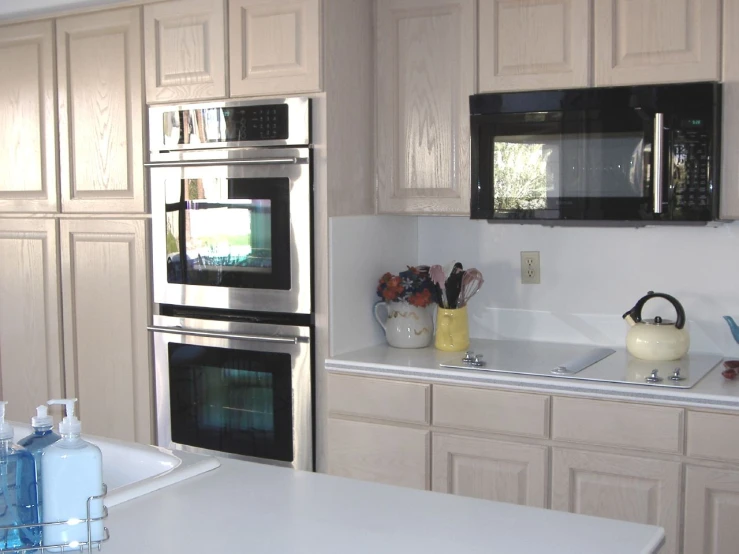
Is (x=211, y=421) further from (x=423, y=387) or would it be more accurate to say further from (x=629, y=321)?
(x=629, y=321)

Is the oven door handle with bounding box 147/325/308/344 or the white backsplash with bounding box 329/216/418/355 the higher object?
the white backsplash with bounding box 329/216/418/355

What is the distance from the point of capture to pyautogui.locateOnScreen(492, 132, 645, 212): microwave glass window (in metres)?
2.63

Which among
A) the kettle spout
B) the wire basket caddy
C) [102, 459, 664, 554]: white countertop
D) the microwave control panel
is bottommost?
[102, 459, 664, 554]: white countertop

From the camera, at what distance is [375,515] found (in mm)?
1425

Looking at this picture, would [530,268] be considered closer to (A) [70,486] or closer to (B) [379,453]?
(B) [379,453]

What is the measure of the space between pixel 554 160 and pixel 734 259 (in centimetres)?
69

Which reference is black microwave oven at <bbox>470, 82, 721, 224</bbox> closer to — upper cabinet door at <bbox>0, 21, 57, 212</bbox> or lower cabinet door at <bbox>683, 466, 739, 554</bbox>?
lower cabinet door at <bbox>683, 466, 739, 554</bbox>

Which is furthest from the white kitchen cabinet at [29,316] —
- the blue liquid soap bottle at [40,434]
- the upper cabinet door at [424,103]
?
the blue liquid soap bottle at [40,434]

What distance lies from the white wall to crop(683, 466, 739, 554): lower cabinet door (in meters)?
0.67

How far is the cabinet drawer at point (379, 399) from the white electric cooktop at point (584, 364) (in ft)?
0.45

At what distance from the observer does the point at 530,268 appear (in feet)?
10.5

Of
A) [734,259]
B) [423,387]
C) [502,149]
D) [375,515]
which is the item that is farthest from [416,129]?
[375,515]

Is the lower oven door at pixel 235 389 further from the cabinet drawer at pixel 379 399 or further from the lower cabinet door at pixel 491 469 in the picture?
the lower cabinet door at pixel 491 469

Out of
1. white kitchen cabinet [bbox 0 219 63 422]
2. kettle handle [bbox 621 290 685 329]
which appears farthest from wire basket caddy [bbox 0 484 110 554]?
white kitchen cabinet [bbox 0 219 63 422]
